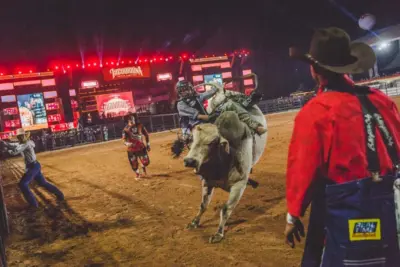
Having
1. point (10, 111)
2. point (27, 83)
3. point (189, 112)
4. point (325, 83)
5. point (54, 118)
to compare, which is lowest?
point (189, 112)

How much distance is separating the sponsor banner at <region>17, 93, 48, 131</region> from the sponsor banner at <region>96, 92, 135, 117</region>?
464 centimetres

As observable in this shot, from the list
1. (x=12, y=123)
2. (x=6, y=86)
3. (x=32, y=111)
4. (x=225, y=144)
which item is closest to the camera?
(x=225, y=144)

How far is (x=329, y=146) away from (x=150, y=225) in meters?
4.37

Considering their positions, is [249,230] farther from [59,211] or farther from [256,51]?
[256,51]

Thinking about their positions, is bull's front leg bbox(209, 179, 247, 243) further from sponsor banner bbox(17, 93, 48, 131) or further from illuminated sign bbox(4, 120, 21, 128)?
illuminated sign bbox(4, 120, 21, 128)

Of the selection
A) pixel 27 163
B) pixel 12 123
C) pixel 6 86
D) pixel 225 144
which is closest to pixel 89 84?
pixel 6 86

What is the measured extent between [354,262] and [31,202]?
7836 mm

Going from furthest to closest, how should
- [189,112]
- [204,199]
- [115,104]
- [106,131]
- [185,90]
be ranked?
[115,104]
[106,131]
[185,90]
[189,112]
[204,199]

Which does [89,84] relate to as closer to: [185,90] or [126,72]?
[126,72]

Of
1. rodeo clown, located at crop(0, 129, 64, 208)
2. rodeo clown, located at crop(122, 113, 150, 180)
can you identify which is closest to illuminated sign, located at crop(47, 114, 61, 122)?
rodeo clown, located at crop(122, 113, 150, 180)

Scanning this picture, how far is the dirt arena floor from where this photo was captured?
434 cm

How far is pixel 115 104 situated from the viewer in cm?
2858

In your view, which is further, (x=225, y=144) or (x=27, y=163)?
(x=27, y=163)

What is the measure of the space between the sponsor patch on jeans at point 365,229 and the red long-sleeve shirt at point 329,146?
0.23 m
